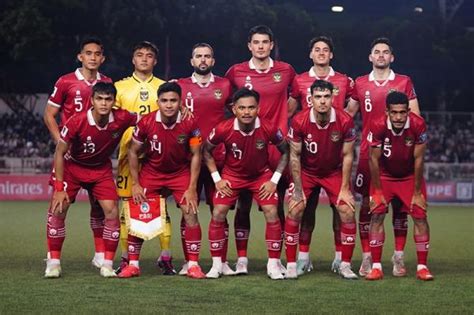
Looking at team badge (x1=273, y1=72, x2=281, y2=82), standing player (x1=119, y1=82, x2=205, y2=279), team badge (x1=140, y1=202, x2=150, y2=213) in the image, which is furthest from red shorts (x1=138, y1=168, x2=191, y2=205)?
team badge (x1=273, y1=72, x2=281, y2=82)

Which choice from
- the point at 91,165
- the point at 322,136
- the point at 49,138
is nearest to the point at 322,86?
the point at 322,136

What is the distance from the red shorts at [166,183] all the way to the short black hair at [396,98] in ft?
7.29

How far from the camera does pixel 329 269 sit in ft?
37.4

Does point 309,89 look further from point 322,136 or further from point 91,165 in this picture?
point 91,165

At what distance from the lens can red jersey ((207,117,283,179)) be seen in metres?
10.4

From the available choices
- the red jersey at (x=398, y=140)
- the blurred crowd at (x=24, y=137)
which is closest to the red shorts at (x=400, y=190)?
the red jersey at (x=398, y=140)

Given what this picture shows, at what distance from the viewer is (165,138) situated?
10.5 m

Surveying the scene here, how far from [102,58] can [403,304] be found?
452 centimetres

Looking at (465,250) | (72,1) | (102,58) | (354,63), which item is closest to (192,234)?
(102,58)

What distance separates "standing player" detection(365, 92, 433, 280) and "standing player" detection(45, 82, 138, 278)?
2575mm

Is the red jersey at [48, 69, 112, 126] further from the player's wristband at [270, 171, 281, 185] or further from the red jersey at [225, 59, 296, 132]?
the player's wristband at [270, 171, 281, 185]

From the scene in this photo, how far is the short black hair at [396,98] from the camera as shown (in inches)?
401

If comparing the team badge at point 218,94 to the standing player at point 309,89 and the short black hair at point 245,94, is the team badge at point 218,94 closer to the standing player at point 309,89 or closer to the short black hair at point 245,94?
the short black hair at point 245,94

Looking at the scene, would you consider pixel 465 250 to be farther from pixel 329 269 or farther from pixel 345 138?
pixel 345 138
